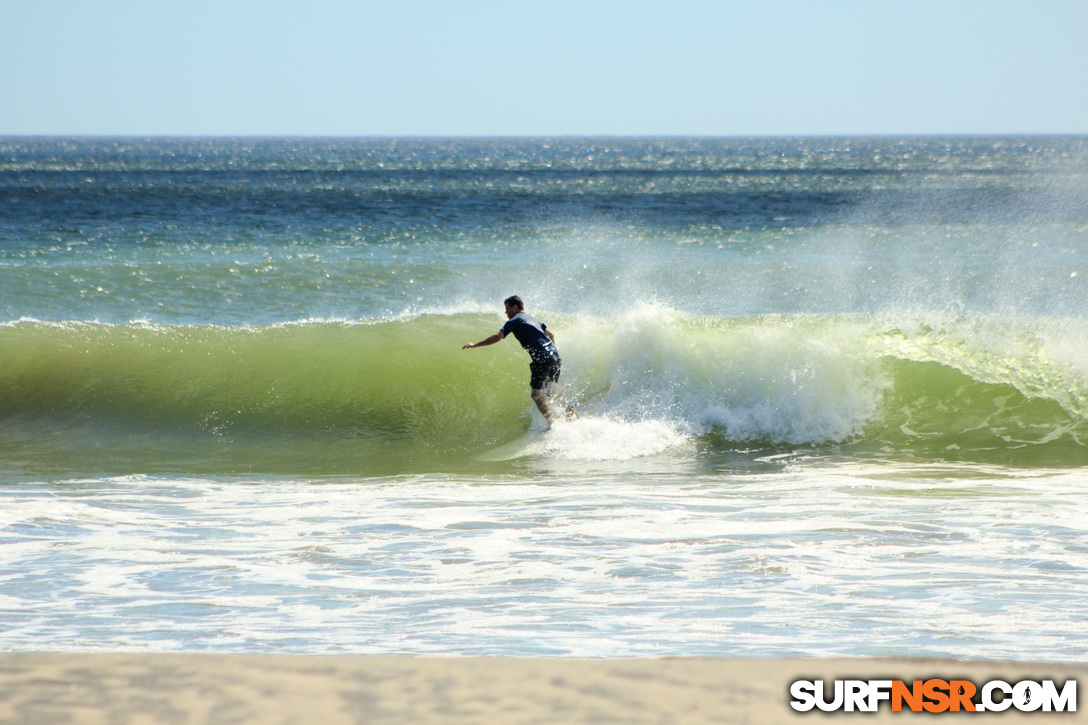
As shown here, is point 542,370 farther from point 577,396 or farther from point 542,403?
point 577,396

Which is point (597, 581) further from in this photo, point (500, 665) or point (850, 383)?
point (850, 383)

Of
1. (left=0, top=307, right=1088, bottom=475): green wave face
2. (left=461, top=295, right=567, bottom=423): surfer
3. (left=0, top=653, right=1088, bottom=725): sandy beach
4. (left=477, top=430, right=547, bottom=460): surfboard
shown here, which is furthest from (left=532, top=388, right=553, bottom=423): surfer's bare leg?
(left=0, top=653, right=1088, bottom=725): sandy beach

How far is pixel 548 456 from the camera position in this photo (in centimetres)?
834

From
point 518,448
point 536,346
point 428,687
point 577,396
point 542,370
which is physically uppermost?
point 536,346

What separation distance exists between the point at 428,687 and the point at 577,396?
7018mm

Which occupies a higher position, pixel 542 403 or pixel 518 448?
pixel 542 403

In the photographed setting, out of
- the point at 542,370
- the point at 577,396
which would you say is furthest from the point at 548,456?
the point at 577,396

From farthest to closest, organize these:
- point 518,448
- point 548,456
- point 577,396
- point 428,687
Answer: point 577,396, point 518,448, point 548,456, point 428,687

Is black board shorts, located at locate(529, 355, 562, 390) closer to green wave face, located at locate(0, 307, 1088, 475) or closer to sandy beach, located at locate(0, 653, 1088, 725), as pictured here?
green wave face, located at locate(0, 307, 1088, 475)

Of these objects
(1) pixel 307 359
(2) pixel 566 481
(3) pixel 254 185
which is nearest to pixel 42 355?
(1) pixel 307 359

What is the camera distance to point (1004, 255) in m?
22.8

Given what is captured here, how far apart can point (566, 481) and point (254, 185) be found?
54.9 m

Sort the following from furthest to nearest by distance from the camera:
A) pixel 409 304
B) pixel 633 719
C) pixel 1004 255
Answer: pixel 1004 255, pixel 409 304, pixel 633 719

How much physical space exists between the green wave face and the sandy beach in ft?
15.3
